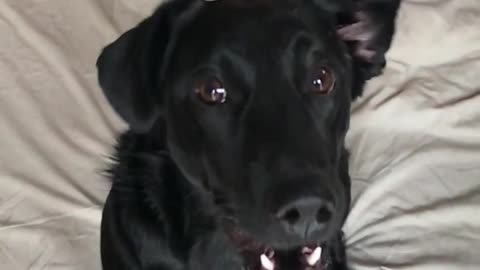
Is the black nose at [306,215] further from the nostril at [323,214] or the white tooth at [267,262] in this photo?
the white tooth at [267,262]

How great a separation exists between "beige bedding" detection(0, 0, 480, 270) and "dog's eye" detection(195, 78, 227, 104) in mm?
517

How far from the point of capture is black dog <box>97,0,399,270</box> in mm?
1344

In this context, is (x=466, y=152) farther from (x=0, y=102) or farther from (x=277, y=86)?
(x=0, y=102)

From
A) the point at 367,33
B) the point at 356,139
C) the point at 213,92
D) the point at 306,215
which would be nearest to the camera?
the point at 306,215

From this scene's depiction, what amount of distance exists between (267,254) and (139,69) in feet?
1.09

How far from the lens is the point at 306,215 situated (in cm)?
130

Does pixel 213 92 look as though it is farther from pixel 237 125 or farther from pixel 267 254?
pixel 267 254

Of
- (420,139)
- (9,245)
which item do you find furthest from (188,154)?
(420,139)

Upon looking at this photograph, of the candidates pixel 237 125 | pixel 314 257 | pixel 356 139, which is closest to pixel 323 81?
pixel 237 125

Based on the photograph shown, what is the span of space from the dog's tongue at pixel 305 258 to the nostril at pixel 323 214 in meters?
0.17

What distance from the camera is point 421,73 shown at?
217 centimetres

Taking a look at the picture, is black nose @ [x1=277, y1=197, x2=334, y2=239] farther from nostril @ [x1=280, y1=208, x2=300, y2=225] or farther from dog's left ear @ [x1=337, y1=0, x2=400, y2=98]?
dog's left ear @ [x1=337, y1=0, x2=400, y2=98]

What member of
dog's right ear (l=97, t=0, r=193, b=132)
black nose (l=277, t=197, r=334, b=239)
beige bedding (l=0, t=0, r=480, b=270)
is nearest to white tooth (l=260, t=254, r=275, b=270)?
black nose (l=277, t=197, r=334, b=239)

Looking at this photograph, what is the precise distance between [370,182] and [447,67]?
356 mm
